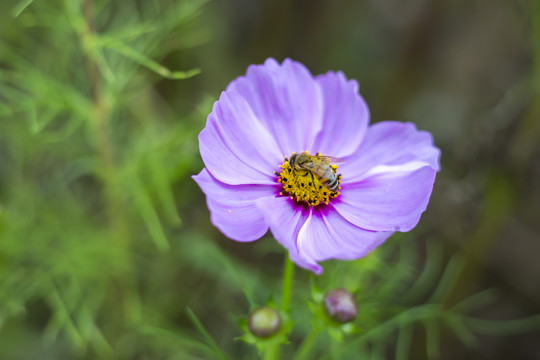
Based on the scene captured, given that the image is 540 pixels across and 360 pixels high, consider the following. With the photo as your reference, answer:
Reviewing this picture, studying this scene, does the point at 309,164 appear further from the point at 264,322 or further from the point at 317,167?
the point at 264,322

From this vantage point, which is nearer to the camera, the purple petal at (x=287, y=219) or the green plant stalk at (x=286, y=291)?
the purple petal at (x=287, y=219)

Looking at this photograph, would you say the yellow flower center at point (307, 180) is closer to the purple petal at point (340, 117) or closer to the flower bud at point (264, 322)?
the purple petal at point (340, 117)

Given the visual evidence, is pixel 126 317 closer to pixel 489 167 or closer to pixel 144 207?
pixel 144 207

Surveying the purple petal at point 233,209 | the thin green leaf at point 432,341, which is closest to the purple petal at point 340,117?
the purple petal at point 233,209

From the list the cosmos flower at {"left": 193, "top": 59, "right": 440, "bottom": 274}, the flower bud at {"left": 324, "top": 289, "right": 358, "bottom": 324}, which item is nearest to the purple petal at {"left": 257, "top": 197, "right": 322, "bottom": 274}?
the cosmos flower at {"left": 193, "top": 59, "right": 440, "bottom": 274}

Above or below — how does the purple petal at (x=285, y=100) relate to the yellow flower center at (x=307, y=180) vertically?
above

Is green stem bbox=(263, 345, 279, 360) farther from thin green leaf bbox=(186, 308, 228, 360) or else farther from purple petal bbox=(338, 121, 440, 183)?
purple petal bbox=(338, 121, 440, 183)

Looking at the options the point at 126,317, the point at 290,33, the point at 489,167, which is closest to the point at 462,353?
the point at 489,167
